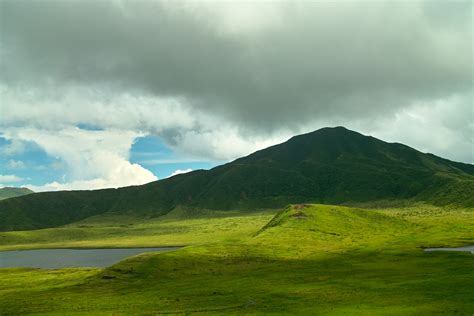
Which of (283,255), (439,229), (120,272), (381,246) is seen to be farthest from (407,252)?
(120,272)

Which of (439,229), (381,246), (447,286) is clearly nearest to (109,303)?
(447,286)

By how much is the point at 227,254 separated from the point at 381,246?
54.6 meters

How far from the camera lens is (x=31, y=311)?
2906 inches

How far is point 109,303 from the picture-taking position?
77.1 m

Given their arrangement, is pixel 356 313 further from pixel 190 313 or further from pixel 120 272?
pixel 120 272

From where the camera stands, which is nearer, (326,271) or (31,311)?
(31,311)

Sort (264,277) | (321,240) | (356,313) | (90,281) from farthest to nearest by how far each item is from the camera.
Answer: (321,240), (90,281), (264,277), (356,313)

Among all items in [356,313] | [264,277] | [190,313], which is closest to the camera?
[356,313]

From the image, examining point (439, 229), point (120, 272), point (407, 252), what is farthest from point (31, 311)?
point (439, 229)

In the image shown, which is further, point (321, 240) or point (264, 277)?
point (321, 240)

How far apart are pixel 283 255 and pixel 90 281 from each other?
6032 centimetres

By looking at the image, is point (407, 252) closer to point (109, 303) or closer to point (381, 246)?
point (381, 246)

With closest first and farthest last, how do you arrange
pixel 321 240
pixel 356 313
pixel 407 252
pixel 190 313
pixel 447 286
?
pixel 356 313
pixel 190 313
pixel 447 286
pixel 407 252
pixel 321 240

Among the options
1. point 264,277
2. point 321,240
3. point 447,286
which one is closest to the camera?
point 447,286
